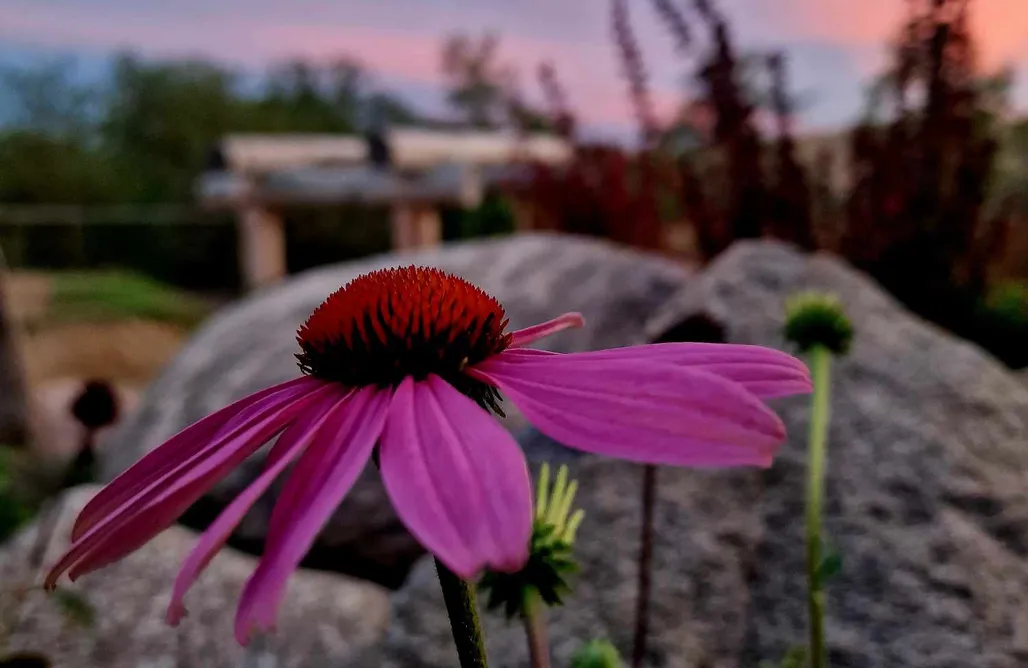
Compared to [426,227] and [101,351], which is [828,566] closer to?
[426,227]

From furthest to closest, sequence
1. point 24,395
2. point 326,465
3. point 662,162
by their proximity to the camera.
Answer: point 24,395
point 662,162
point 326,465

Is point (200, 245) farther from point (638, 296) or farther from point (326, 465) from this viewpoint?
point (326, 465)

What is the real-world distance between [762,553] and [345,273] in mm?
1670

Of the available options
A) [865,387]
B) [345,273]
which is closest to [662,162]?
[345,273]

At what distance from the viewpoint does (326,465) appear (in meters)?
0.45

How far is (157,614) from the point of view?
1.23 m

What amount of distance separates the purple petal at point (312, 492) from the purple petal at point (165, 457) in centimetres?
8

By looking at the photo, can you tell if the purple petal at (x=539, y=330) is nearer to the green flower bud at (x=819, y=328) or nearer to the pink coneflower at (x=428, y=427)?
the pink coneflower at (x=428, y=427)

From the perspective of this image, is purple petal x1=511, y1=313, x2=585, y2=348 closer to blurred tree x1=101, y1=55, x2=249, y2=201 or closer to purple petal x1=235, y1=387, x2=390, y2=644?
purple petal x1=235, y1=387, x2=390, y2=644

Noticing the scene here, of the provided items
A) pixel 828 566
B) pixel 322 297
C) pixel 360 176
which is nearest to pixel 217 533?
pixel 828 566

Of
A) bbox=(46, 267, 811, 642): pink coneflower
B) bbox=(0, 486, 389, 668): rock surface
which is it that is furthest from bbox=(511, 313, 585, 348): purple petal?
bbox=(0, 486, 389, 668): rock surface

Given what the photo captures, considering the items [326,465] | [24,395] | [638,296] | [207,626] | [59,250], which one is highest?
[326,465]

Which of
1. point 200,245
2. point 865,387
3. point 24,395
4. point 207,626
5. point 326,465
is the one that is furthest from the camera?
point 200,245

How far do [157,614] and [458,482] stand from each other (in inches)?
38.8
